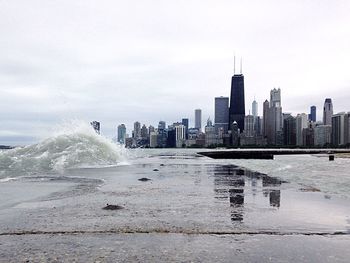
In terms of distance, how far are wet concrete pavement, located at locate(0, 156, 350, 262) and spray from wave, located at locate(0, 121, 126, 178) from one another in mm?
19938

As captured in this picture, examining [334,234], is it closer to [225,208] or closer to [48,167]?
[225,208]

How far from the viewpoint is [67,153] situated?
34.6 metres

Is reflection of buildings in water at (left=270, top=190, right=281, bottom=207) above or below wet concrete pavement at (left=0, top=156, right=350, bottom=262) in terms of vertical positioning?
below

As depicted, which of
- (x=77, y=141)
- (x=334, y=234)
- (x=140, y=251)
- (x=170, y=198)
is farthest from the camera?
(x=77, y=141)

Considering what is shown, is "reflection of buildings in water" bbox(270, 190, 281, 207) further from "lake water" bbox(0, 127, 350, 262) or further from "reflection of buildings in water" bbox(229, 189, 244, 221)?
"reflection of buildings in water" bbox(229, 189, 244, 221)

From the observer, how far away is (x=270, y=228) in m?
7.32

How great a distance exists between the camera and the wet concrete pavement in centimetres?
552

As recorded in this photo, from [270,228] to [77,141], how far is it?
1311 inches

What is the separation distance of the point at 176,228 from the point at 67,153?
28931 millimetres

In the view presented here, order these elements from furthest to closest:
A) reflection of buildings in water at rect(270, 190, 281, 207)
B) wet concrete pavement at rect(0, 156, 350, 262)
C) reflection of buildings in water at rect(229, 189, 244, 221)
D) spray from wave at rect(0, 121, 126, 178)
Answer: spray from wave at rect(0, 121, 126, 178), reflection of buildings in water at rect(270, 190, 281, 207), reflection of buildings in water at rect(229, 189, 244, 221), wet concrete pavement at rect(0, 156, 350, 262)

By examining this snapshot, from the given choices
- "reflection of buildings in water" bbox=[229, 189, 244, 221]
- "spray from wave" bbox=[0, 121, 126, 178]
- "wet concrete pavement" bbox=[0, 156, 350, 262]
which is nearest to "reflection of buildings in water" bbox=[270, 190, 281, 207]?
"wet concrete pavement" bbox=[0, 156, 350, 262]

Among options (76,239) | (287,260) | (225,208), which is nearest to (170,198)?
(225,208)

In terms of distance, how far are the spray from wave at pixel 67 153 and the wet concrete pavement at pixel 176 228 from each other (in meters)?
19.9

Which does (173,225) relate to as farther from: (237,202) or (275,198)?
(275,198)
